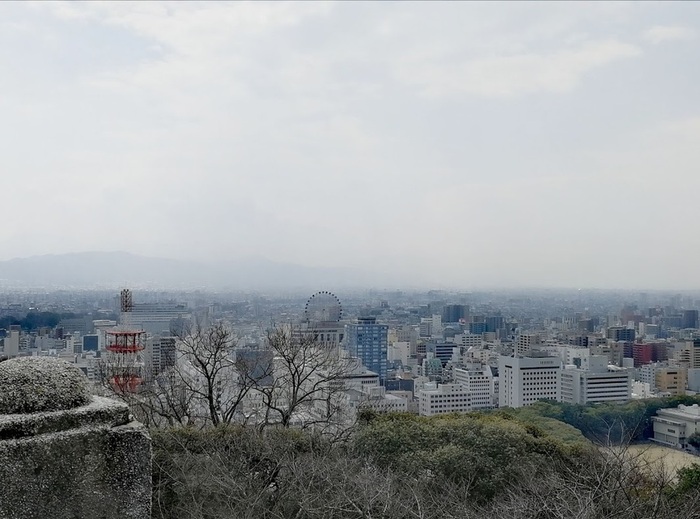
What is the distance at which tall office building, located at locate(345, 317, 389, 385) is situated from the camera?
28.1m

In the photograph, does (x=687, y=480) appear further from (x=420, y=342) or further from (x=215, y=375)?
(x=420, y=342)

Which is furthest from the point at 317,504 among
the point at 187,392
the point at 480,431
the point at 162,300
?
the point at 162,300

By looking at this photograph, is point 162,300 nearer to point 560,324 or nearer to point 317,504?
point 317,504

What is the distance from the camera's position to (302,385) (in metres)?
10.3

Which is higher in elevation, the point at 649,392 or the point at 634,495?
the point at 634,495

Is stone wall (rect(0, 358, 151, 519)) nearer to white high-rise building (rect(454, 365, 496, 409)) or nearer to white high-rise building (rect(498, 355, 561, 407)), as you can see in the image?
white high-rise building (rect(498, 355, 561, 407))

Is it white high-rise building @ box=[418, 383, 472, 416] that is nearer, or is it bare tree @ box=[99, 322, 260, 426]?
bare tree @ box=[99, 322, 260, 426]

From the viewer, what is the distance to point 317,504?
19.0 ft

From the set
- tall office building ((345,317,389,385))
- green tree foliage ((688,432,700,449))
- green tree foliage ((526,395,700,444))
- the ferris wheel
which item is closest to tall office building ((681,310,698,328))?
tall office building ((345,317,389,385))

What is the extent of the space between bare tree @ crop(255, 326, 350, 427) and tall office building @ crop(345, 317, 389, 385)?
16.5 meters

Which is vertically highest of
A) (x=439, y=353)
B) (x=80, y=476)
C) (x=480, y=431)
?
(x=80, y=476)

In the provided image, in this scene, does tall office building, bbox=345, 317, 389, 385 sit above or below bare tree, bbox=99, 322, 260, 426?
below

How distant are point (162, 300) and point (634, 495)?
17.2 metres

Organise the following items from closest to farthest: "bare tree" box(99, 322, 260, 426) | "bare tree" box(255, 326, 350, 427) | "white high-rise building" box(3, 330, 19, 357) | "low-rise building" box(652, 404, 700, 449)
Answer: "bare tree" box(99, 322, 260, 426) → "bare tree" box(255, 326, 350, 427) → "white high-rise building" box(3, 330, 19, 357) → "low-rise building" box(652, 404, 700, 449)
